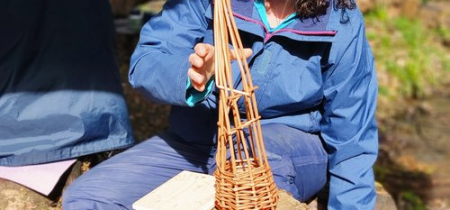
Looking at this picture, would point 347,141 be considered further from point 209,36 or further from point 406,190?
point 406,190

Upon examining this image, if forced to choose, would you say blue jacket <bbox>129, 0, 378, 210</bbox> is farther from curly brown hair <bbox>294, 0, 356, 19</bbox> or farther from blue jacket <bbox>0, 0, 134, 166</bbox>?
blue jacket <bbox>0, 0, 134, 166</bbox>

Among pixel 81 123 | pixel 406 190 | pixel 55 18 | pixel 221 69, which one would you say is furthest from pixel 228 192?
pixel 406 190

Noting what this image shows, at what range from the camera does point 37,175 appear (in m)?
2.88

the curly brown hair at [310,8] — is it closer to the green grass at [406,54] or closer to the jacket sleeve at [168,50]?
the jacket sleeve at [168,50]

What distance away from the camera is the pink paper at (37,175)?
285 centimetres

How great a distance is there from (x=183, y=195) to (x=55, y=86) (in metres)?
1.02

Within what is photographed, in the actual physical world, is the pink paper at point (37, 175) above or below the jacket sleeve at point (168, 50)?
below

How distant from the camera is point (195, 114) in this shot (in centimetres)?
266

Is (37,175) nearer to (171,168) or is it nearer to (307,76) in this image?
(171,168)

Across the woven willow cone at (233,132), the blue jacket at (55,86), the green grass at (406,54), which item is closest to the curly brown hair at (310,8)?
the woven willow cone at (233,132)

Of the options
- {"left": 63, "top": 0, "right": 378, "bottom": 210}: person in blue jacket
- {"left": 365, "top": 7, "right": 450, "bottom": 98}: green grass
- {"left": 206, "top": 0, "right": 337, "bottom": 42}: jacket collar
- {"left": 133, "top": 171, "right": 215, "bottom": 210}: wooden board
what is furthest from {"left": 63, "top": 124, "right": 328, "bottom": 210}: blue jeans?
{"left": 365, "top": 7, "right": 450, "bottom": 98}: green grass

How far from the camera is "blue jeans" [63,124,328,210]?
7.97ft

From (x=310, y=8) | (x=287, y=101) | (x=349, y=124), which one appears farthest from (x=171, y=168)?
(x=310, y=8)

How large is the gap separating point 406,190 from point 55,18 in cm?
310
